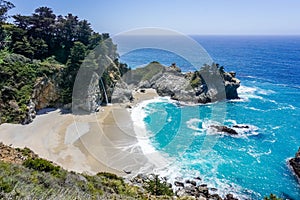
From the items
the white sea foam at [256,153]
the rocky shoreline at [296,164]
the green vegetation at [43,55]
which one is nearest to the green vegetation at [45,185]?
the white sea foam at [256,153]

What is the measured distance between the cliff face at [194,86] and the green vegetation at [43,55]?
2.86 metres

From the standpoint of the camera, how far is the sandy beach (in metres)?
18.2

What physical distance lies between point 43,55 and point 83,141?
55.1ft

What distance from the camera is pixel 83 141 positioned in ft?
69.6

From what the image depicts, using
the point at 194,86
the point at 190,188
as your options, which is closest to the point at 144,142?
the point at 190,188

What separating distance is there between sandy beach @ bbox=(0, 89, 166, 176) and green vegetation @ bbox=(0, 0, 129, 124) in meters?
2.29

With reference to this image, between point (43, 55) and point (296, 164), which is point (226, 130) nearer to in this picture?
point (296, 164)

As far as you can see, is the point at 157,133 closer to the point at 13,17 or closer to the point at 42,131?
the point at 42,131

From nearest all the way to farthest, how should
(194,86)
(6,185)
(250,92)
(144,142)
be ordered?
1. (6,185)
2. (144,142)
3. (194,86)
4. (250,92)

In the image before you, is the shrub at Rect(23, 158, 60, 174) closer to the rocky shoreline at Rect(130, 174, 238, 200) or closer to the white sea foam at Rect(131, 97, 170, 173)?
the rocky shoreline at Rect(130, 174, 238, 200)

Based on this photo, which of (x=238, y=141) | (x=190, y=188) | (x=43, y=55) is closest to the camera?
(x=190, y=188)

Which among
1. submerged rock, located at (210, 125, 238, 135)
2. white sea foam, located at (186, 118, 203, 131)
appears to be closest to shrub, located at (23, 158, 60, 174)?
white sea foam, located at (186, 118, 203, 131)

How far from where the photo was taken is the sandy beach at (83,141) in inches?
715

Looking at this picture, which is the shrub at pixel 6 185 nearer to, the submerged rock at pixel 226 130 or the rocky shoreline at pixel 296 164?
the rocky shoreline at pixel 296 164
